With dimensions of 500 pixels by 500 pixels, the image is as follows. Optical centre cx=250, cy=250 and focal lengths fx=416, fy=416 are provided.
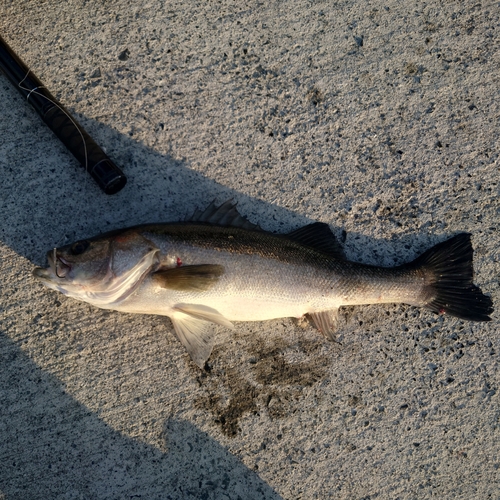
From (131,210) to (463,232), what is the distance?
2637 millimetres

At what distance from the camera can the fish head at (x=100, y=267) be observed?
2713 millimetres

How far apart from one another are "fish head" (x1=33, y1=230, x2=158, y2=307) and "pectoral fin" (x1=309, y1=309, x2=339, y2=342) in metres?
1.25

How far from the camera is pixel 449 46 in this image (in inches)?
134

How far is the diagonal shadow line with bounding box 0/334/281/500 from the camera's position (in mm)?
3023

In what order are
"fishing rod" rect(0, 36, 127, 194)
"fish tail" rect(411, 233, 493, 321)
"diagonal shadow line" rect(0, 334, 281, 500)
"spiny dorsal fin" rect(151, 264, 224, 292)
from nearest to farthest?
1. "spiny dorsal fin" rect(151, 264, 224, 292)
2. "fishing rod" rect(0, 36, 127, 194)
3. "diagonal shadow line" rect(0, 334, 281, 500)
4. "fish tail" rect(411, 233, 493, 321)

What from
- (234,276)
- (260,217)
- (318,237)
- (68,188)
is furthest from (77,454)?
(318,237)

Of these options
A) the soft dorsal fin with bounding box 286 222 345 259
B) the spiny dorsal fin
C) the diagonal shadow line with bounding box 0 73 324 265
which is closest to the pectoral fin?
the soft dorsal fin with bounding box 286 222 345 259

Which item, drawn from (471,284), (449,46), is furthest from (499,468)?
(449,46)

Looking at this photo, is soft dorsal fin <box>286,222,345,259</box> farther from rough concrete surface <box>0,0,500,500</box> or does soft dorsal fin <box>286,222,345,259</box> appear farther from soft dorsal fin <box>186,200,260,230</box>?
soft dorsal fin <box>186,200,260,230</box>

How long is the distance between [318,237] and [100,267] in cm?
155

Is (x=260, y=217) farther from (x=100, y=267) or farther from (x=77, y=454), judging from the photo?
(x=77, y=454)

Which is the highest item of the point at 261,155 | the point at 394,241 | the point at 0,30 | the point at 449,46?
the point at 0,30

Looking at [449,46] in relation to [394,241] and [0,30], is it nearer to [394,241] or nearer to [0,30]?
[394,241]

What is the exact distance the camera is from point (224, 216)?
300 cm
